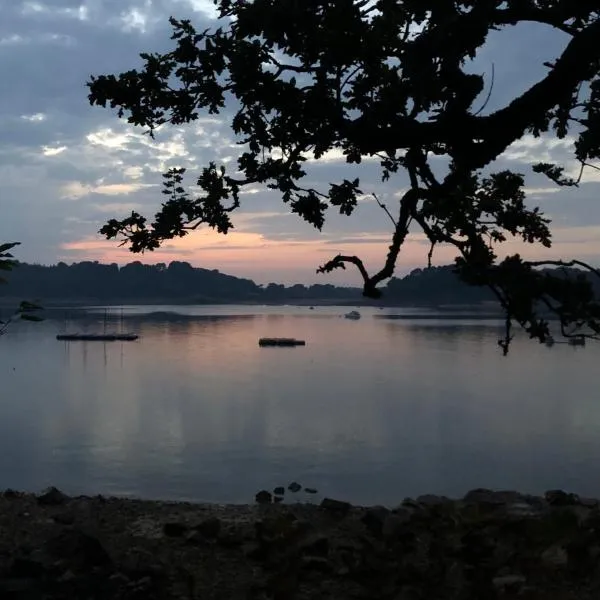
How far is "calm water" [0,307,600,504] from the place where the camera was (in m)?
27.2

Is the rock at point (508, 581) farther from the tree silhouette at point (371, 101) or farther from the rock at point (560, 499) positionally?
the rock at point (560, 499)

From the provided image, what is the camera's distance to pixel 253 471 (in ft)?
92.8

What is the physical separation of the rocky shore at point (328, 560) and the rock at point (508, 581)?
0.01 m

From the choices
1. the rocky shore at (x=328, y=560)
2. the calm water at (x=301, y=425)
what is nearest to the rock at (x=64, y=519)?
the rocky shore at (x=328, y=560)

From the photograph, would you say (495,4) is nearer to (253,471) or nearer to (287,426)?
(253,471)

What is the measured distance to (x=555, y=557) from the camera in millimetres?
7102

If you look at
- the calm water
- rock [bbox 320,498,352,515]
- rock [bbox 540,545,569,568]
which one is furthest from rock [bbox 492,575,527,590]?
the calm water

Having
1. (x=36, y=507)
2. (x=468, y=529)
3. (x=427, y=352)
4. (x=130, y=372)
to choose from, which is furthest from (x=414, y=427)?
(x=427, y=352)

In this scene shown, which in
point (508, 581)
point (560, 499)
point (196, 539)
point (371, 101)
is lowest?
point (560, 499)

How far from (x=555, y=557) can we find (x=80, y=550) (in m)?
4.60

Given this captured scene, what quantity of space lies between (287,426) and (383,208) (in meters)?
33.4

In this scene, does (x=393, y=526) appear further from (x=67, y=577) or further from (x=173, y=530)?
(x=67, y=577)

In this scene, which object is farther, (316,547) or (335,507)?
(335,507)

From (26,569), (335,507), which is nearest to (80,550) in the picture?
(26,569)
